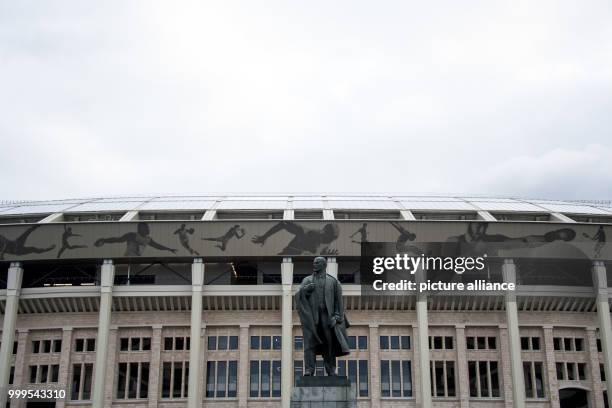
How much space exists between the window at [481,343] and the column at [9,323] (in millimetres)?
29326

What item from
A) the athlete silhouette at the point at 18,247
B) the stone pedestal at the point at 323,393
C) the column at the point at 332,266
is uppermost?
the athlete silhouette at the point at 18,247

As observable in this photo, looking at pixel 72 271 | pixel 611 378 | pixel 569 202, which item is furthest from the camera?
pixel 569 202

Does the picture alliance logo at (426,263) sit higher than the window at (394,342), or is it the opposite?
the picture alliance logo at (426,263)

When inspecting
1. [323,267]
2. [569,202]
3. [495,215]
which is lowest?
[323,267]

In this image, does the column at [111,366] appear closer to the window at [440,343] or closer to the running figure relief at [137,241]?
the running figure relief at [137,241]

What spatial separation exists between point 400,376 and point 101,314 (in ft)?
64.1

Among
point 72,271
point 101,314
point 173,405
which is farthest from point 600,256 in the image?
point 72,271

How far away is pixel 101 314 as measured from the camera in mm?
38531

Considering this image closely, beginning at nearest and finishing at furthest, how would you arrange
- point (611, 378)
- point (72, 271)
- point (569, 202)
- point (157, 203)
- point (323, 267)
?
1. point (323, 267)
2. point (611, 378)
3. point (72, 271)
4. point (157, 203)
5. point (569, 202)

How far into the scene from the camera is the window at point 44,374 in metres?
40.0

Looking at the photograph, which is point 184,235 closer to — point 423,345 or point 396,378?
point 396,378

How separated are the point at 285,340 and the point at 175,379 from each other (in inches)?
311

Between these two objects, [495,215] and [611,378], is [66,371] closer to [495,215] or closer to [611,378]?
[495,215]

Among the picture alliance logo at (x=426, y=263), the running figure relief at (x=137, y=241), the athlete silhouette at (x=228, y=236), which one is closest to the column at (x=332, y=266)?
the picture alliance logo at (x=426, y=263)
